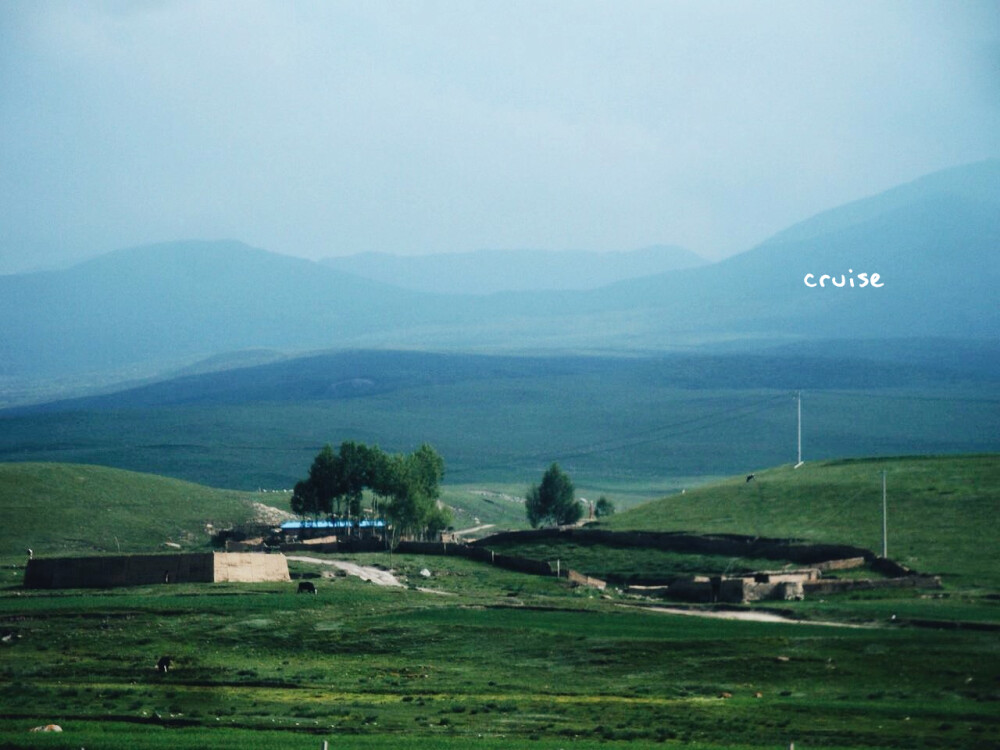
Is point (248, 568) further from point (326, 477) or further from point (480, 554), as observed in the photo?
point (326, 477)

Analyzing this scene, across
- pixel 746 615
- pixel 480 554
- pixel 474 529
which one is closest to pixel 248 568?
pixel 480 554

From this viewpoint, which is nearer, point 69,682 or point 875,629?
point 69,682

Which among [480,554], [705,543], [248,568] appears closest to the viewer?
[248,568]

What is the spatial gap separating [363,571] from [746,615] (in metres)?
21.2

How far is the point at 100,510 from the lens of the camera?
330ft

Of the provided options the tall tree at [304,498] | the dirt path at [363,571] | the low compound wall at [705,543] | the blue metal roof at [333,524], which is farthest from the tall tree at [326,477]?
the dirt path at [363,571]

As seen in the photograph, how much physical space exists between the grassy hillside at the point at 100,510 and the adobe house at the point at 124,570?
20.4 m

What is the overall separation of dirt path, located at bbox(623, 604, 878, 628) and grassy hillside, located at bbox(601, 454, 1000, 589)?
29.4 feet

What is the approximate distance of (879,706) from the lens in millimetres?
39219

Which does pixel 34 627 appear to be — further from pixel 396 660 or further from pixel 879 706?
pixel 879 706

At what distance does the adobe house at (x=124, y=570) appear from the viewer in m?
66.4

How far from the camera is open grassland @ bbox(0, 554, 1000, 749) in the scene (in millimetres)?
36938

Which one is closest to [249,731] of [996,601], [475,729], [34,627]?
[475,729]

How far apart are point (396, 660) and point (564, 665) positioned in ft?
17.1
